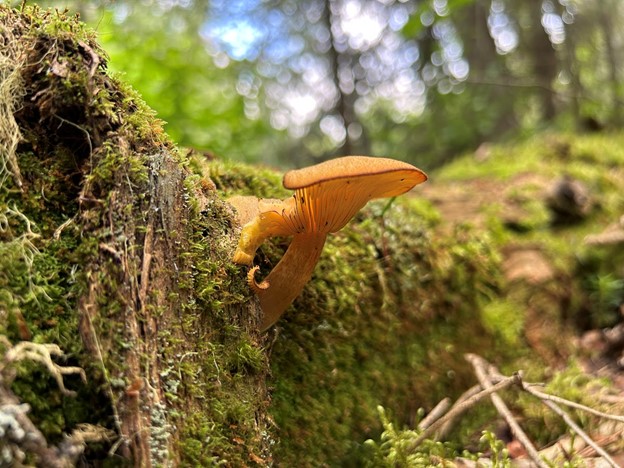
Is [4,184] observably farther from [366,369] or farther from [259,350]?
[366,369]

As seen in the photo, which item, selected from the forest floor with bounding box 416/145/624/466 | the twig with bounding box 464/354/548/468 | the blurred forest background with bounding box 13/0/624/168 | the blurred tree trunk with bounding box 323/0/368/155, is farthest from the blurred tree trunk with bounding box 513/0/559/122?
the twig with bounding box 464/354/548/468

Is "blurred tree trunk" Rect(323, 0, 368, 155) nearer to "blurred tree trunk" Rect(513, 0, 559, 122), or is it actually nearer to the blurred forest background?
the blurred forest background

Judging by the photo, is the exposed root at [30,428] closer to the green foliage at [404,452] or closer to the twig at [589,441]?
the green foliage at [404,452]

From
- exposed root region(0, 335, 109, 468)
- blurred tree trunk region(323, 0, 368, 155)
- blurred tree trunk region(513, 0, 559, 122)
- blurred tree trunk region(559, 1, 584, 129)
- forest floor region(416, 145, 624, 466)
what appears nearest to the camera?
exposed root region(0, 335, 109, 468)

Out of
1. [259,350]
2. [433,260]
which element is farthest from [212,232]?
[433,260]

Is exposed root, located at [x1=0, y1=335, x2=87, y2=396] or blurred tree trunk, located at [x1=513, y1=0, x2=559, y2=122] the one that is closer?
exposed root, located at [x1=0, y1=335, x2=87, y2=396]

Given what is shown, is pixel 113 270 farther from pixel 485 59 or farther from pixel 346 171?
pixel 485 59

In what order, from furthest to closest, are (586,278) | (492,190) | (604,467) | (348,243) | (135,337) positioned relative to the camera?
(492,190)
(586,278)
(348,243)
(604,467)
(135,337)
